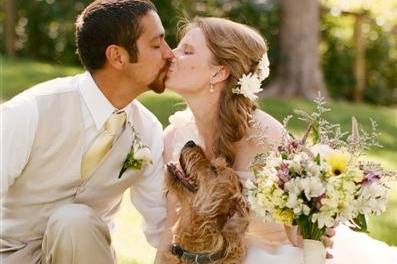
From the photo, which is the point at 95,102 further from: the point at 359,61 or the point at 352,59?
the point at 352,59

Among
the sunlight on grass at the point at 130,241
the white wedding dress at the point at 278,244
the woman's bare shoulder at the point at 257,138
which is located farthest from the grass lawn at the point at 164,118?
the woman's bare shoulder at the point at 257,138

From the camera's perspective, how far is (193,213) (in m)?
3.98

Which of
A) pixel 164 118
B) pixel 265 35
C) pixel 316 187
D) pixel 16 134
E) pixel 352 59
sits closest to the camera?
pixel 316 187

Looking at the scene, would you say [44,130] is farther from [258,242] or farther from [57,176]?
[258,242]

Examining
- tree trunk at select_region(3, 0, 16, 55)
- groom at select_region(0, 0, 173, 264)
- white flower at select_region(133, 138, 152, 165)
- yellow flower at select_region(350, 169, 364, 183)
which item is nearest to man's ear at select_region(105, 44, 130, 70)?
groom at select_region(0, 0, 173, 264)

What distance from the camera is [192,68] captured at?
455 cm

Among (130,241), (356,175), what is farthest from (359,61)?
(356,175)

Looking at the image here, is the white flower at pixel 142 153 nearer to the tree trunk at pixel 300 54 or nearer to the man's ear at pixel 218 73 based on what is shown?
the man's ear at pixel 218 73

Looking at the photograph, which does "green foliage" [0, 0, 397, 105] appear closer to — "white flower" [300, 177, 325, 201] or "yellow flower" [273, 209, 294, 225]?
"yellow flower" [273, 209, 294, 225]

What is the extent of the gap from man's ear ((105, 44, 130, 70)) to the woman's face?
0.24 meters

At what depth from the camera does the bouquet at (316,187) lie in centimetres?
378

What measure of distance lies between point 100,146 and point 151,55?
0.52 meters

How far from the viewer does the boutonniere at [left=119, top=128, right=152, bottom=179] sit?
14.6 feet

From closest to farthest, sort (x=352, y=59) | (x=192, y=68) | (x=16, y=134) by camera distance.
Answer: (x=16, y=134), (x=192, y=68), (x=352, y=59)
